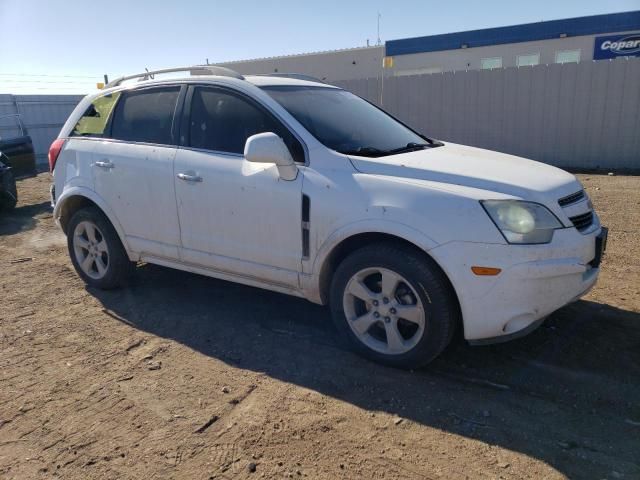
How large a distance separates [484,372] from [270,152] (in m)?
1.96

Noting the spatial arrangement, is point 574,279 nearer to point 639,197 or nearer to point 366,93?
point 639,197

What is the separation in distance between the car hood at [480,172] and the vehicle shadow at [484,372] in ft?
3.60

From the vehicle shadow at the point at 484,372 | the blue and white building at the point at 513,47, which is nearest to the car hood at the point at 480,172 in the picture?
the vehicle shadow at the point at 484,372

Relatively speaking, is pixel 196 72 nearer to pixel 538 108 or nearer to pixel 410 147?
pixel 410 147

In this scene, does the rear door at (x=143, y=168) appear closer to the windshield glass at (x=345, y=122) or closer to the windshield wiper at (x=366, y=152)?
the windshield glass at (x=345, y=122)

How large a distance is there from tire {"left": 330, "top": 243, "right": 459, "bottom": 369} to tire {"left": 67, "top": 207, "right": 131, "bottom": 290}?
7.54ft

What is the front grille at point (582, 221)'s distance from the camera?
3.15m

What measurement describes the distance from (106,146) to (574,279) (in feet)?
12.7

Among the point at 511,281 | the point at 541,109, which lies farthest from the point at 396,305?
the point at 541,109

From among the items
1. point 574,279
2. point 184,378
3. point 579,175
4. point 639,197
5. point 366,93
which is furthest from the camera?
point 366,93

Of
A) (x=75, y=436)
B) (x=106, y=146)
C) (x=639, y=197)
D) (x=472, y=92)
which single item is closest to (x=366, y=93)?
(x=472, y=92)

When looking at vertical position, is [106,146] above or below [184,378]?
above

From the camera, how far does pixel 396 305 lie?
126 inches

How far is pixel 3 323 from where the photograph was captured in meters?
4.29
